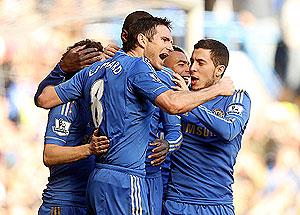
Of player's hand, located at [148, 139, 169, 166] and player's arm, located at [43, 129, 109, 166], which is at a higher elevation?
player's arm, located at [43, 129, 109, 166]

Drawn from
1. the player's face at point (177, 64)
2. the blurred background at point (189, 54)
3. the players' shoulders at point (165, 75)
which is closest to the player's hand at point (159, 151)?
the players' shoulders at point (165, 75)

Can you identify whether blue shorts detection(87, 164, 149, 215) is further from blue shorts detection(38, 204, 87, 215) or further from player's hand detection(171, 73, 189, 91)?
player's hand detection(171, 73, 189, 91)

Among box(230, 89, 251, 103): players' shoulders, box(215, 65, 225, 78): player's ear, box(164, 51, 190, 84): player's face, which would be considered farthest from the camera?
box(164, 51, 190, 84): player's face

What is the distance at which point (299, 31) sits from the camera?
10.0m

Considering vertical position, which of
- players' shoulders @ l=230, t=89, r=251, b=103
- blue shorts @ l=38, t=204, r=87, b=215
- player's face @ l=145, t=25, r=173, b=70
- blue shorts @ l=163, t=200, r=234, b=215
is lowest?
blue shorts @ l=163, t=200, r=234, b=215

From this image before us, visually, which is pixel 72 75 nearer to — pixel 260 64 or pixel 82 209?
A: pixel 82 209

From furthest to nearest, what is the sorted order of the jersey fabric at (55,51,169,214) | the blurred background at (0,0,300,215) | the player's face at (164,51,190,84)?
the blurred background at (0,0,300,215) < the player's face at (164,51,190,84) < the jersey fabric at (55,51,169,214)

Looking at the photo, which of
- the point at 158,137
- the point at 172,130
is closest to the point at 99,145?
the point at 172,130

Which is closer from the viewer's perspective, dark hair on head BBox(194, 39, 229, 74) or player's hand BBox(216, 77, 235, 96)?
player's hand BBox(216, 77, 235, 96)

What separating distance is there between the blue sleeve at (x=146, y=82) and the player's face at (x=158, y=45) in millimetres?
267

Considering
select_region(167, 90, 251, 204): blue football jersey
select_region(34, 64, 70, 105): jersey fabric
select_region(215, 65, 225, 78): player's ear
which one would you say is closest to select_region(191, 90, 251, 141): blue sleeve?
select_region(167, 90, 251, 204): blue football jersey

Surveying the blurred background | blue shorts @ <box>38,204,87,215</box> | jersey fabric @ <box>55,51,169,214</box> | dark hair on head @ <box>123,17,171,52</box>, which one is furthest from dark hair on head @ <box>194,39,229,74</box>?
the blurred background

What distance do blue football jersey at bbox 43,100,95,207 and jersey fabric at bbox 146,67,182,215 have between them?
41 cm

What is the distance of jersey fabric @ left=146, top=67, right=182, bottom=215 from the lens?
5.32m
